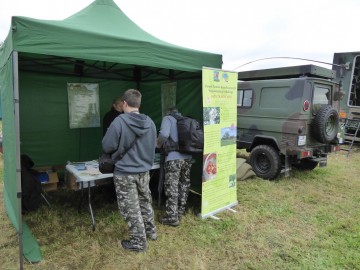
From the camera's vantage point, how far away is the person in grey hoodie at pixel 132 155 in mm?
2721

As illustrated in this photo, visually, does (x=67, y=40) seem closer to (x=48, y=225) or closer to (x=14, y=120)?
(x=14, y=120)

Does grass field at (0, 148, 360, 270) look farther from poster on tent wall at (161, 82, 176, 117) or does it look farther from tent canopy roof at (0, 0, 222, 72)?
tent canopy roof at (0, 0, 222, 72)

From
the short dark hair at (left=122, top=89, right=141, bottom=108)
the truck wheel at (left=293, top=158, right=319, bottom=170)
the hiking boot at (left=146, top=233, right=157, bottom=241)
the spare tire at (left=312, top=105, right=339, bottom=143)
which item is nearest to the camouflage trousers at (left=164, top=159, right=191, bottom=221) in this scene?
the hiking boot at (left=146, top=233, right=157, bottom=241)

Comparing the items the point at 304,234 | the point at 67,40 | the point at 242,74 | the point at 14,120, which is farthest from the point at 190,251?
the point at 242,74

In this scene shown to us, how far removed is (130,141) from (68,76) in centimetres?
296

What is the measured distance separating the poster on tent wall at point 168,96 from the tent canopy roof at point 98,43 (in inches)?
42.5

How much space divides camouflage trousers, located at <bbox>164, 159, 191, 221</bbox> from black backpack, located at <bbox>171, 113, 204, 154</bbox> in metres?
0.19

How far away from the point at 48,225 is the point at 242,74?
5297 mm

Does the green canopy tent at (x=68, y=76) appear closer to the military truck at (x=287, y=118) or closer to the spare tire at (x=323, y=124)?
the military truck at (x=287, y=118)

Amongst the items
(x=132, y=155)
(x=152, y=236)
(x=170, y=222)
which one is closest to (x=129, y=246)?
(x=152, y=236)

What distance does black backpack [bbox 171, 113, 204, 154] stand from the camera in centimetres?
346

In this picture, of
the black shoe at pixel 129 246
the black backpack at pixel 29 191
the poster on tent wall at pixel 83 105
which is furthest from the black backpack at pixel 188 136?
the poster on tent wall at pixel 83 105

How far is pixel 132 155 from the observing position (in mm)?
2793

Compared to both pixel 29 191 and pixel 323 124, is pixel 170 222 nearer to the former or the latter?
pixel 29 191
